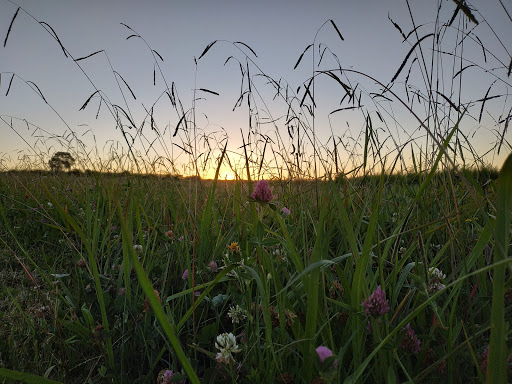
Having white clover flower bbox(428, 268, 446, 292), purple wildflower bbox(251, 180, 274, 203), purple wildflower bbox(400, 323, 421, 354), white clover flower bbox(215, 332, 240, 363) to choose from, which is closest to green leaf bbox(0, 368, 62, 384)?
white clover flower bbox(215, 332, 240, 363)

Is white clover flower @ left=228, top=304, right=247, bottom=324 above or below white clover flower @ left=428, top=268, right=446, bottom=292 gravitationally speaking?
below

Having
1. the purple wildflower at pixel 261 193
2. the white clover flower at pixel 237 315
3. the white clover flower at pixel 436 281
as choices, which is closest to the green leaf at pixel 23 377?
the white clover flower at pixel 237 315

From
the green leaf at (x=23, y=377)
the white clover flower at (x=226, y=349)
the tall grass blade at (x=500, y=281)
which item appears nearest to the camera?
the tall grass blade at (x=500, y=281)

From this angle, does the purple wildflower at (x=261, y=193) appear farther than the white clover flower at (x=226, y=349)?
Yes

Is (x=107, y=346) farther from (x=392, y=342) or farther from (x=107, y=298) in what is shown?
(x=392, y=342)

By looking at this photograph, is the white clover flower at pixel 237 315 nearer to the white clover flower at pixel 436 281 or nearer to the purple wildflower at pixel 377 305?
the purple wildflower at pixel 377 305

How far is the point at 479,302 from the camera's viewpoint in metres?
1.21

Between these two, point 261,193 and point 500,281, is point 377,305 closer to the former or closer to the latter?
point 500,281

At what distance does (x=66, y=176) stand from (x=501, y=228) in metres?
5.21

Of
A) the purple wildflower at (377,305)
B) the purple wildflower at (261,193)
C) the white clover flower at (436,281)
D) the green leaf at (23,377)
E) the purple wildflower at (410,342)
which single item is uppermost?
the purple wildflower at (261,193)

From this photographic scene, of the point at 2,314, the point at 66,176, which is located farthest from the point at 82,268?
the point at 66,176

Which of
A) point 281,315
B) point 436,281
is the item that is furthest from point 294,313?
point 436,281

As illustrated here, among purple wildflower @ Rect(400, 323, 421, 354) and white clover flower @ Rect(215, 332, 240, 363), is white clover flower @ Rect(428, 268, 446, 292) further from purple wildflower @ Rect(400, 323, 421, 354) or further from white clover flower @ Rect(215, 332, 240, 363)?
white clover flower @ Rect(215, 332, 240, 363)

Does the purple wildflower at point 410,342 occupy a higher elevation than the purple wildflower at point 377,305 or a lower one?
lower
